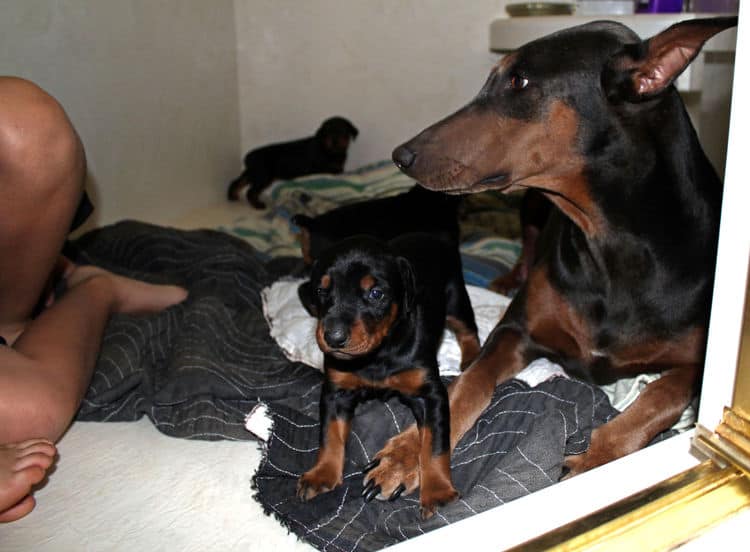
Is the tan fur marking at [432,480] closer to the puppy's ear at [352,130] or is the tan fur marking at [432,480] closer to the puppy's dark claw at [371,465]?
the puppy's dark claw at [371,465]

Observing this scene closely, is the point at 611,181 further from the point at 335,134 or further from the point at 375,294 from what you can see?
the point at 335,134

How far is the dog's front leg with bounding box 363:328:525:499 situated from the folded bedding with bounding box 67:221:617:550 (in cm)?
3

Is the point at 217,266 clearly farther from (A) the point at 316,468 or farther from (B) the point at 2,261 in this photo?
(A) the point at 316,468

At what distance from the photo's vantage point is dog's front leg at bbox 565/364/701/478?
1.69 m

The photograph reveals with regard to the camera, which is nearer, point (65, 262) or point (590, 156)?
point (590, 156)

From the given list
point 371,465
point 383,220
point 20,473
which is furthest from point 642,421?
point 383,220

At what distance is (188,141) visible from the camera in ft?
13.6

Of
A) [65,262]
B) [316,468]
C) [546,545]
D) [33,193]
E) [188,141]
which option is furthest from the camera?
[188,141]

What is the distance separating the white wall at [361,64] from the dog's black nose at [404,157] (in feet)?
8.34

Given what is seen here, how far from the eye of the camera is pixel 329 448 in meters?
1.74

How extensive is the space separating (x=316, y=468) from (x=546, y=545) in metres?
0.79

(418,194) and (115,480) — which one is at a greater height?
(418,194)

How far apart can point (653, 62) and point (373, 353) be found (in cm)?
88

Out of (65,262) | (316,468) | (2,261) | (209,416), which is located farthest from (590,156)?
(65,262)
